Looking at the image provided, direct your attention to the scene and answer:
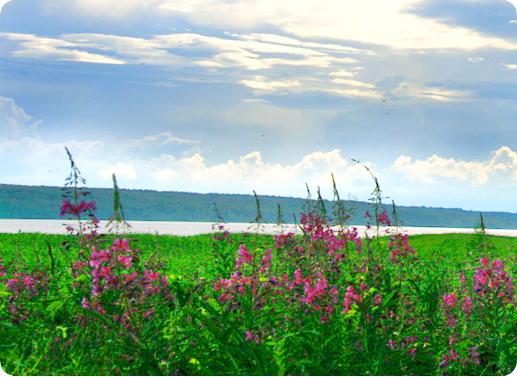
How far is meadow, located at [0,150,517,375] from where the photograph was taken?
4.86 metres

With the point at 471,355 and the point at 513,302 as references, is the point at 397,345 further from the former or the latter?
the point at 513,302

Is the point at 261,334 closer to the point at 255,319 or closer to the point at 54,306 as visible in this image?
the point at 255,319

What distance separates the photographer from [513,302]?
645 centimetres

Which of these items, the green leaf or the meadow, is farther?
the green leaf

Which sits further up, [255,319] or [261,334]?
[255,319]

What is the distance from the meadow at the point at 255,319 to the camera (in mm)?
4855

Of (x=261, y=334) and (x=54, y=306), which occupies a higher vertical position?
(x=54, y=306)

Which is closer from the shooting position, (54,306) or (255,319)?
(255,319)

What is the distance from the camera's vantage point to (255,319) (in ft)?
16.8

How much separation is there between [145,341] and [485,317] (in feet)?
15.1

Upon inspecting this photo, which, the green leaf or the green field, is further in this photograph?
the green leaf

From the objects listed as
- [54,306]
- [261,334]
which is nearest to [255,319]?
[261,334]

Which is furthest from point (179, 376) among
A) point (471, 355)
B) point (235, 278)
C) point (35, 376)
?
point (471, 355)

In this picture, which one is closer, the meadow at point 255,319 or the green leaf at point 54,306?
the meadow at point 255,319
